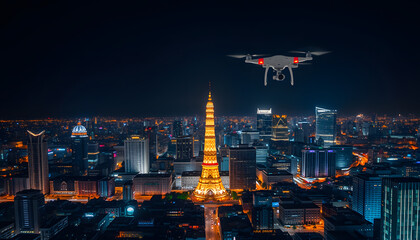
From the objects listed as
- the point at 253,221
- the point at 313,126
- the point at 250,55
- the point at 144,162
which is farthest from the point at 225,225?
the point at 313,126

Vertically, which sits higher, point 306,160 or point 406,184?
point 406,184

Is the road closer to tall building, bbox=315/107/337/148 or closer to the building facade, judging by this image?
the building facade

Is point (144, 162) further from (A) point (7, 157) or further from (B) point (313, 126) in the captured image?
(B) point (313, 126)

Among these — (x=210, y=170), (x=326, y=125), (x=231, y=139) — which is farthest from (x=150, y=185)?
(x=326, y=125)

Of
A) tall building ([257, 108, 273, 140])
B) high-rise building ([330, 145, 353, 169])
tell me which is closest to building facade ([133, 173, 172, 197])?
high-rise building ([330, 145, 353, 169])

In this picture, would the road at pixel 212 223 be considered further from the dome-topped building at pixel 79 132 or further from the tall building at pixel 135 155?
the dome-topped building at pixel 79 132

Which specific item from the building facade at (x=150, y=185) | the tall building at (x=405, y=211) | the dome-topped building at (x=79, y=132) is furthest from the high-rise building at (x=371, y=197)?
the dome-topped building at (x=79, y=132)
